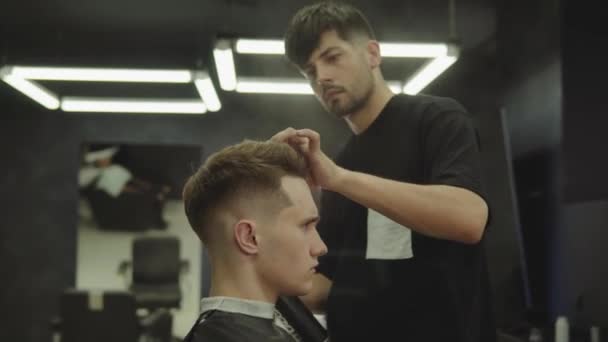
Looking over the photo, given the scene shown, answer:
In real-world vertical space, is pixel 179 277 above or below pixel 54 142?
below

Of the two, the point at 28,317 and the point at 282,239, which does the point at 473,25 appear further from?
the point at 28,317

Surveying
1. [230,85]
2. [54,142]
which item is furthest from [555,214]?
[54,142]

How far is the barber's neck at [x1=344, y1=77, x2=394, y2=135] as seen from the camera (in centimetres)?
123

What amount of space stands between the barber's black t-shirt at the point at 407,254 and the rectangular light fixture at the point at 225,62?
1735 millimetres

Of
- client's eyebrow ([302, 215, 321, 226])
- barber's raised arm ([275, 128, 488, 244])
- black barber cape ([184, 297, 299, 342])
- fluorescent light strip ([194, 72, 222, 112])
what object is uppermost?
fluorescent light strip ([194, 72, 222, 112])

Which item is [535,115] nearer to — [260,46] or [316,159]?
[260,46]

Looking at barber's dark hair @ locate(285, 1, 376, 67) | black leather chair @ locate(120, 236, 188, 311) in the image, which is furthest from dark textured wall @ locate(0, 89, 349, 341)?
barber's dark hair @ locate(285, 1, 376, 67)

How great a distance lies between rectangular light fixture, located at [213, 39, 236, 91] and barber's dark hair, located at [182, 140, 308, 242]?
6.28 feet

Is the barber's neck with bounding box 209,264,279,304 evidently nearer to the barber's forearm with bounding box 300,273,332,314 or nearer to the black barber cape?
the black barber cape

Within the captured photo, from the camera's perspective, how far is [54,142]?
18.9 ft

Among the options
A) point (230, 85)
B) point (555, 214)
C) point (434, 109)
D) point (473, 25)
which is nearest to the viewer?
point (434, 109)

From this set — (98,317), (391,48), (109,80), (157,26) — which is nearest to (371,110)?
(391,48)

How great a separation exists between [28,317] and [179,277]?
4.59ft

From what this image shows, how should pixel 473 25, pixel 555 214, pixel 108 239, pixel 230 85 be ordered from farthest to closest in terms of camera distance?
pixel 108 239 → pixel 473 25 → pixel 230 85 → pixel 555 214
